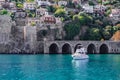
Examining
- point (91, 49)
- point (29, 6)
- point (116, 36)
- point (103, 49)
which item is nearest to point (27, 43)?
point (91, 49)

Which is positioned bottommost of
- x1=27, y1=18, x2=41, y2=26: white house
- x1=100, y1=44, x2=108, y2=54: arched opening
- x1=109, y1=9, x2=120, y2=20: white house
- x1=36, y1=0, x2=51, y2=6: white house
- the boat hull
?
the boat hull

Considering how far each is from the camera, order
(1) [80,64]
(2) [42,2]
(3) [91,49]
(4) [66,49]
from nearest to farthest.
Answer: (1) [80,64]
(4) [66,49]
(3) [91,49]
(2) [42,2]

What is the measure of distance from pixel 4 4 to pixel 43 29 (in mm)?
37727

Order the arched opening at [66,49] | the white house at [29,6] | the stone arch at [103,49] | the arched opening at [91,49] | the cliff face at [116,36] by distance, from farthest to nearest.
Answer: the white house at [29,6] → the cliff face at [116,36] → the stone arch at [103,49] → the arched opening at [66,49] → the arched opening at [91,49]

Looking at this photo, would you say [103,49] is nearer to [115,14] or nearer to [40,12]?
[115,14]

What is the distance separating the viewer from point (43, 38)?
132m

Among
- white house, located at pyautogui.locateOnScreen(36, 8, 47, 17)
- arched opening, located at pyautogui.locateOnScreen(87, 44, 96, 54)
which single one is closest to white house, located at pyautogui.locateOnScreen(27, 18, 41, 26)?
white house, located at pyautogui.locateOnScreen(36, 8, 47, 17)

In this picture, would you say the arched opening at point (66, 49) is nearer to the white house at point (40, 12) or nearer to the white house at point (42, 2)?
the white house at point (40, 12)

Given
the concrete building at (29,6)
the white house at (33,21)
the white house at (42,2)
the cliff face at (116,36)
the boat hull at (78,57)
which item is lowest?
the boat hull at (78,57)

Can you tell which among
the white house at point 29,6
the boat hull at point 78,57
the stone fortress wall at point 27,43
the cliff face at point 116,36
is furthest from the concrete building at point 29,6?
the boat hull at point 78,57

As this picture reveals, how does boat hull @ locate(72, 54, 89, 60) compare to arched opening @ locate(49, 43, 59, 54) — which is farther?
arched opening @ locate(49, 43, 59, 54)

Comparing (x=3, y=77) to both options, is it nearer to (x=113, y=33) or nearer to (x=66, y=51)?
(x=66, y=51)

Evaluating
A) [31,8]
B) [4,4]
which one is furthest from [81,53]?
[4,4]

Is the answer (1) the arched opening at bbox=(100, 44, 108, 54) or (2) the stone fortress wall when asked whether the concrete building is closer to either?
(2) the stone fortress wall
